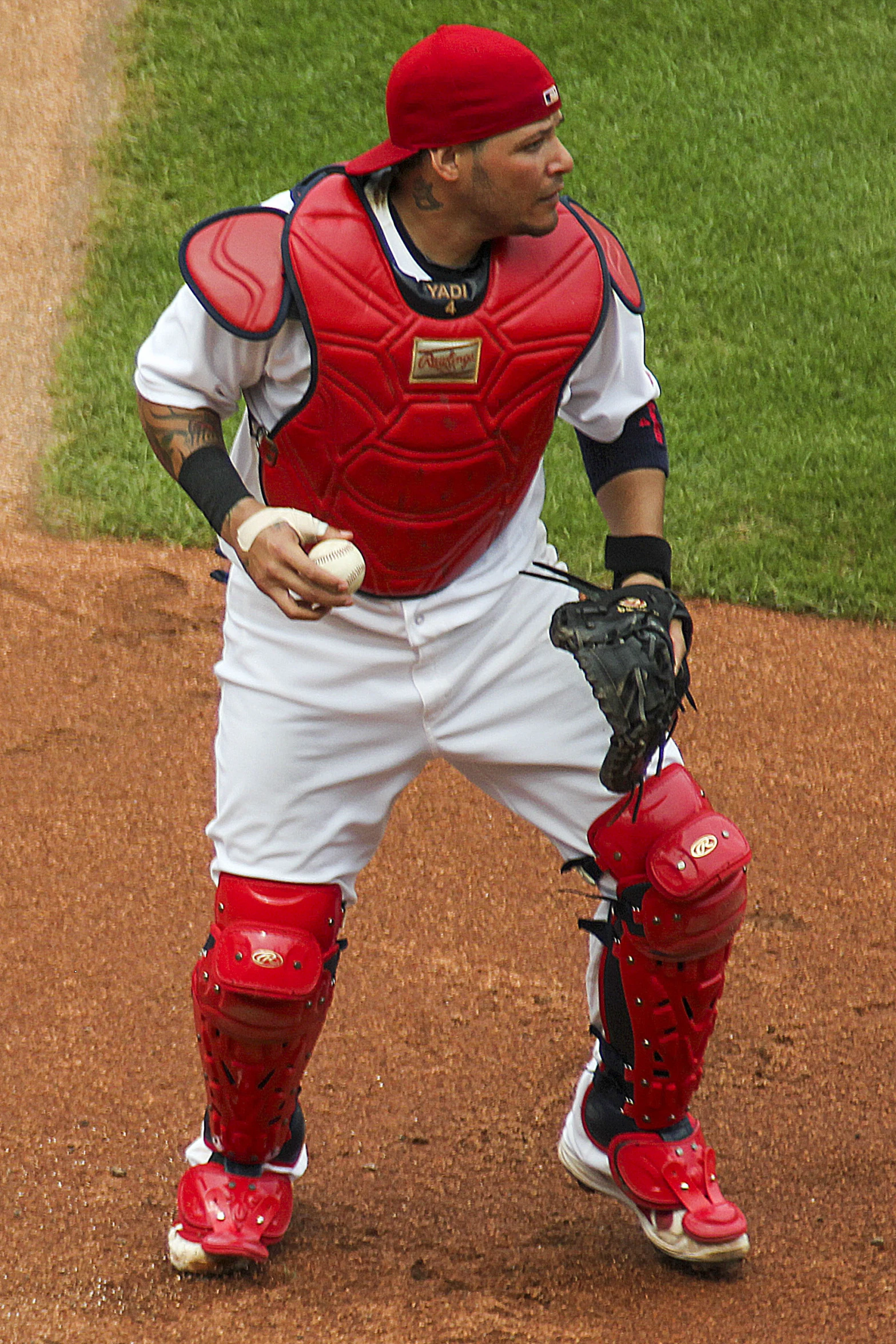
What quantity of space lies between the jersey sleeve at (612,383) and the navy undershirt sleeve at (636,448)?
0.02 meters

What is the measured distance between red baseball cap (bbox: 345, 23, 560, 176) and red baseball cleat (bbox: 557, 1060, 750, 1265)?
191cm

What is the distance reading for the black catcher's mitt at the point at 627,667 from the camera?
8.83 feet

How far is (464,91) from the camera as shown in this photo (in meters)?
2.61

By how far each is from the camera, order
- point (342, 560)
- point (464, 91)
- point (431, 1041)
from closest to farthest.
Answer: point (342, 560) < point (464, 91) < point (431, 1041)

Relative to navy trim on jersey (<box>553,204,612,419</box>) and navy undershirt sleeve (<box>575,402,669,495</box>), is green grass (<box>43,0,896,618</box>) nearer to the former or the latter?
navy undershirt sleeve (<box>575,402,669,495</box>)

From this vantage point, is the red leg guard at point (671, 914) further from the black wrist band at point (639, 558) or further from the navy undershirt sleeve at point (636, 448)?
the navy undershirt sleeve at point (636, 448)

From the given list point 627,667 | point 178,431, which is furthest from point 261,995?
point 178,431

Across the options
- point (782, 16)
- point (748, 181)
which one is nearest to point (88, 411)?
point (748, 181)

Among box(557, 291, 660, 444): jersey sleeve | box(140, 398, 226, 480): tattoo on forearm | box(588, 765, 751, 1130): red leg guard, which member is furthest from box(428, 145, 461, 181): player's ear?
box(588, 765, 751, 1130): red leg guard

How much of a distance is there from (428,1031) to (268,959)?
1208mm

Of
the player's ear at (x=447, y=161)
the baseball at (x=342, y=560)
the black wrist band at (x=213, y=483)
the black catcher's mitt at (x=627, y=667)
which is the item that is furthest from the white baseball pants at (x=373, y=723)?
the player's ear at (x=447, y=161)

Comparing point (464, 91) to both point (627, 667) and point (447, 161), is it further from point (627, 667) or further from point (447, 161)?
point (627, 667)

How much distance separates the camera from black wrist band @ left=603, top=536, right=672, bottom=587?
3020 mm

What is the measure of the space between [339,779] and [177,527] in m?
3.64
